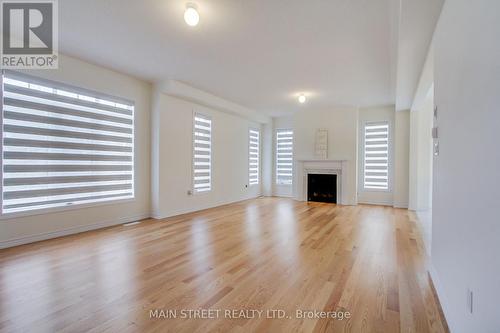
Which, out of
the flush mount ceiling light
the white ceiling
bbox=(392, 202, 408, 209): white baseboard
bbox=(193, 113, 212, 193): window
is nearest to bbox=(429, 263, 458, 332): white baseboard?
the white ceiling

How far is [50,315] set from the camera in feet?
6.07

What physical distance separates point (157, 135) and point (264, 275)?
3572 millimetres

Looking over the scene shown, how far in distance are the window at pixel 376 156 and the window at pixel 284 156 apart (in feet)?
7.34

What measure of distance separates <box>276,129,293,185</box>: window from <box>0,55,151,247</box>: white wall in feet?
14.8

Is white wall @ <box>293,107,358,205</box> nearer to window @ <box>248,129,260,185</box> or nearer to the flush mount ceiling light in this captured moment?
window @ <box>248,129,260,185</box>

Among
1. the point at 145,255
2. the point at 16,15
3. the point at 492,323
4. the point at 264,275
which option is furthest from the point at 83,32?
the point at 492,323

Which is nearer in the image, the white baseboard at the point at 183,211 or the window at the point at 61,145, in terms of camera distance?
the window at the point at 61,145

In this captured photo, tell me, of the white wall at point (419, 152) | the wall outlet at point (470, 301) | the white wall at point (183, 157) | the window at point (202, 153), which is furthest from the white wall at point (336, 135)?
the wall outlet at point (470, 301)

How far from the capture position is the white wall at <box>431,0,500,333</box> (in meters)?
1.13

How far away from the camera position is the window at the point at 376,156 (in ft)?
22.3

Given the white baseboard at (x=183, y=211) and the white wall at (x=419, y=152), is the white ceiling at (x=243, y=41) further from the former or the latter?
the white baseboard at (x=183, y=211)

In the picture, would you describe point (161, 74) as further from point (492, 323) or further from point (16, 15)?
point (492, 323)

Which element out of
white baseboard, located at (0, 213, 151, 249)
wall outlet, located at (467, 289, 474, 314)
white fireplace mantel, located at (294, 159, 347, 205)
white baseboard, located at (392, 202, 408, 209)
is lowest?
white baseboard, located at (0, 213, 151, 249)

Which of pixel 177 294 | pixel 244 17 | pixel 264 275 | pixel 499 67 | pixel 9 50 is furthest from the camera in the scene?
pixel 9 50
